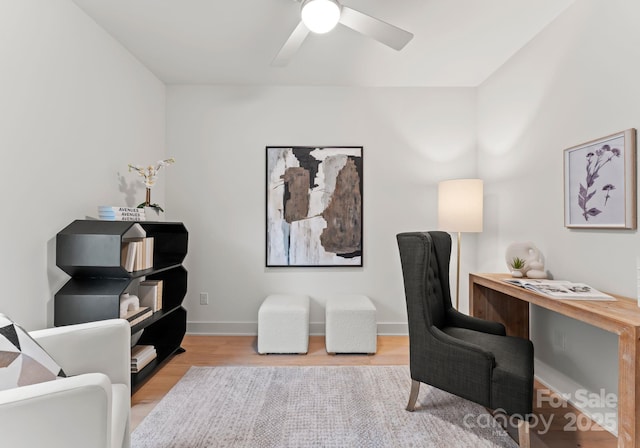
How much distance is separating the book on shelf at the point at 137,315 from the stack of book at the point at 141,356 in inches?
11.2

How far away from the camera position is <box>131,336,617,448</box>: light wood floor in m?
1.79


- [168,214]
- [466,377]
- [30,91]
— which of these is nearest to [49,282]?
[30,91]

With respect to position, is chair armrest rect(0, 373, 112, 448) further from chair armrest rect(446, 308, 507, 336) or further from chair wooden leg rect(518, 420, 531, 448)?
chair armrest rect(446, 308, 507, 336)

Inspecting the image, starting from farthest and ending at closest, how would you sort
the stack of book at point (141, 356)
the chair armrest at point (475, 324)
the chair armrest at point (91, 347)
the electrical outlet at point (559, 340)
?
1. the stack of book at point (141, 356)
2. the electrical outlet at point (559, 340)
3. the chair armrest at point (475, 324)
4. the chair armrest at point (91, 347)

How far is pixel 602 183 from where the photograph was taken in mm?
1907

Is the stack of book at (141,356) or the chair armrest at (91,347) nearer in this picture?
the chair armrest at (91,347)

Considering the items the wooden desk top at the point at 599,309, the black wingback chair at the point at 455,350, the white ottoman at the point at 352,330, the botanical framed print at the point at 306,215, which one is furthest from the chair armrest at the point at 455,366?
the botanical framed print at the point at 306,215

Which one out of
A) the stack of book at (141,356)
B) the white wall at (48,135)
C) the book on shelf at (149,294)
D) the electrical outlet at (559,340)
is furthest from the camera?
the book on shelf at (149,294)

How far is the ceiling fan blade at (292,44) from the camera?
6.53ft

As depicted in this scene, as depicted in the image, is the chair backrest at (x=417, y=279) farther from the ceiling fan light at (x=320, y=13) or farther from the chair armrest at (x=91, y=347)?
the chair armrest at (x=91, y=347)

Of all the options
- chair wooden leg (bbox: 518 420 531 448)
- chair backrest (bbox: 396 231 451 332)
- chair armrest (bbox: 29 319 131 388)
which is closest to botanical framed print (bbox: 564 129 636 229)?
chair backrest (bbox: 396 231 451 332)

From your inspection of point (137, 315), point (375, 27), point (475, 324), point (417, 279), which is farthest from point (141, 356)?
point (375, 27)

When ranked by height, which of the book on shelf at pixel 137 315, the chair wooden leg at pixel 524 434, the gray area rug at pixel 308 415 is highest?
the book on shelf at pixel 137 315

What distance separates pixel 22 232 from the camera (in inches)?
70.4
